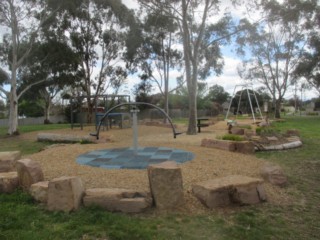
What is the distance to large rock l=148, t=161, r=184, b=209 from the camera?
12.6 feet

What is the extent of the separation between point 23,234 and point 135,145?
12.2ft

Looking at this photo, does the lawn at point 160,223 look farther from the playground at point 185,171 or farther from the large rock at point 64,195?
the playground at point 185,171

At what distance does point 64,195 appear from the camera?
3705 mm

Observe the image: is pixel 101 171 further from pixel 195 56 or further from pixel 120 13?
pixel 120 13

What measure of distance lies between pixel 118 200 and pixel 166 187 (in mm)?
586

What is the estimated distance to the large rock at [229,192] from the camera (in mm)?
3898

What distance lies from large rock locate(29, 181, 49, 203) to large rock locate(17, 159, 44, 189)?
0.26 metres

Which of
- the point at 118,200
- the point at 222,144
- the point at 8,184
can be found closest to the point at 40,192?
the point at 8,184

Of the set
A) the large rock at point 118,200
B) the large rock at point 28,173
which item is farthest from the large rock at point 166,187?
the large rock at point 28,173

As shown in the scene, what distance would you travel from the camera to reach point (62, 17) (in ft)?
63.7

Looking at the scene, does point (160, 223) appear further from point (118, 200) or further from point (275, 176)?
point (275, 176)

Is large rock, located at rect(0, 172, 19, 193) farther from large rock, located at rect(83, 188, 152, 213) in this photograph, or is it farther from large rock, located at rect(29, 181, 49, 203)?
large rock, located at rect(83, 188, 152, 213)

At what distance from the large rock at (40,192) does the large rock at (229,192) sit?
6.17 feet

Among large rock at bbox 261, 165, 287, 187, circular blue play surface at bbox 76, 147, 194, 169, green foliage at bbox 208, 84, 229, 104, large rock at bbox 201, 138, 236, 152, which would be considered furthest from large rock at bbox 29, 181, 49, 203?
green foliage at bbox 208, 84, 229, 104
